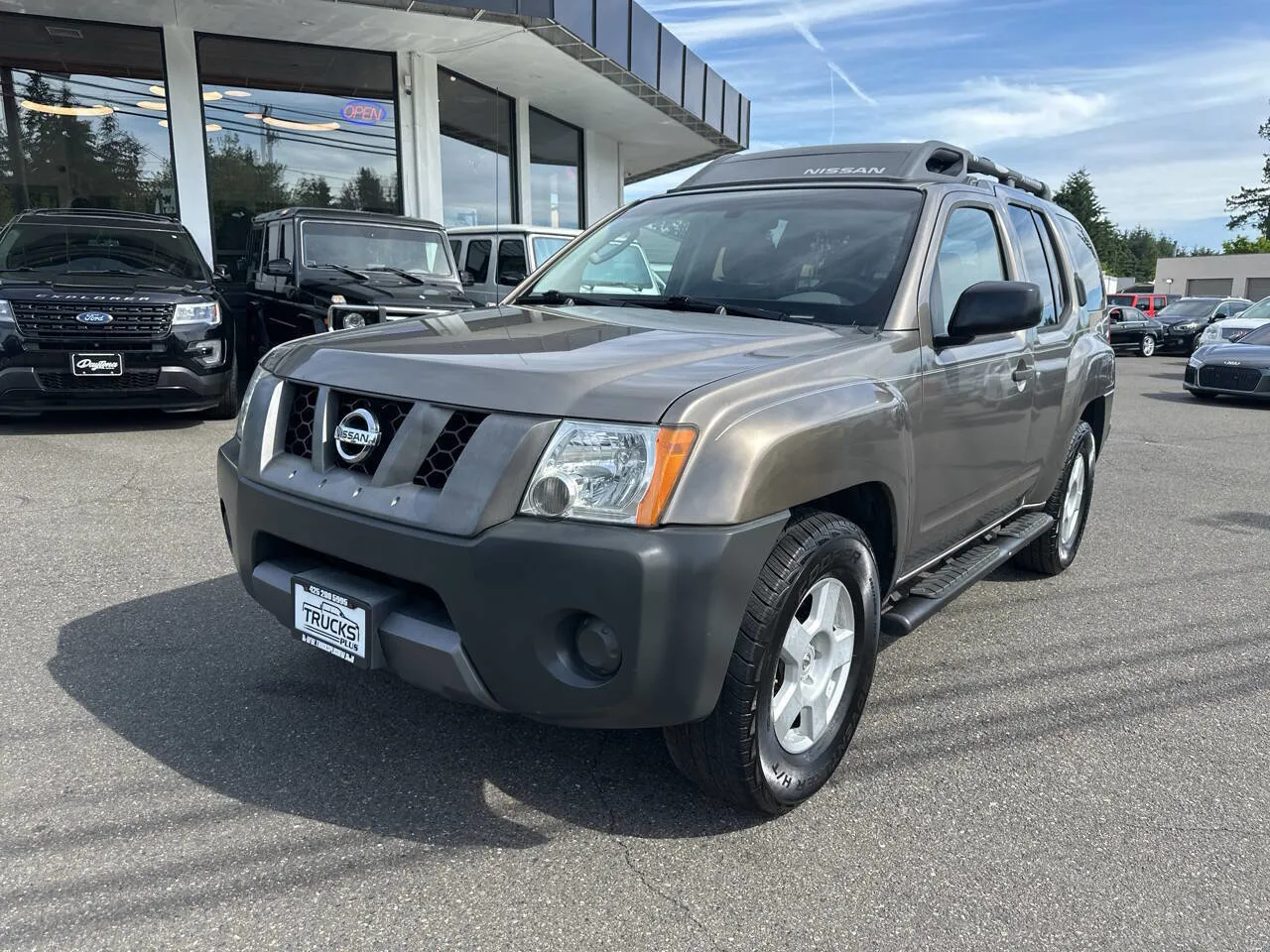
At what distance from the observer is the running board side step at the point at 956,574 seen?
9.85ft

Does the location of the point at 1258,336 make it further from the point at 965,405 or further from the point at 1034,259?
the point at 965,405

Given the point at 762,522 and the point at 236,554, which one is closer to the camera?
the point at 762,522

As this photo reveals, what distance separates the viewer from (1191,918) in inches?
87.8

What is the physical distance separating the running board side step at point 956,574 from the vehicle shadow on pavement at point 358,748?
0.85 meters

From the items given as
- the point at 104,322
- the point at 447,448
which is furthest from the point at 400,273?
the point at 447,448

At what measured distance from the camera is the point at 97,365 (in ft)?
23.6

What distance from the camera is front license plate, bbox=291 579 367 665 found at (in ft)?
7.73

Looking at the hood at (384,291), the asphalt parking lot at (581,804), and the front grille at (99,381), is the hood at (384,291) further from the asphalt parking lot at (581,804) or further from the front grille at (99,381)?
the asphalt parking lot at (581,804)

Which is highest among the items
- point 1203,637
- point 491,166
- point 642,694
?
point 491,166

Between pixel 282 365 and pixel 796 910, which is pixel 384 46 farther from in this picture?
pixel 796 910

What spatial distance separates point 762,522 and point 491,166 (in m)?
16.4

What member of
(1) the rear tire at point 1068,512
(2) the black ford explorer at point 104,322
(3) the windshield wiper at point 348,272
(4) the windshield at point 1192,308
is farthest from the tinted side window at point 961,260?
(4) the windshield at point 1192,308

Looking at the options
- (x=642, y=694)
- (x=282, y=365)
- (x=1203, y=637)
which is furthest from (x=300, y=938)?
(x=1203, y=637)

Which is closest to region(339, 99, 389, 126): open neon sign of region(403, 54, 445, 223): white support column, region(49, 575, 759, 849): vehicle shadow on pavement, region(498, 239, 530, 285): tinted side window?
region(403, 54, 445, 223): white support column
